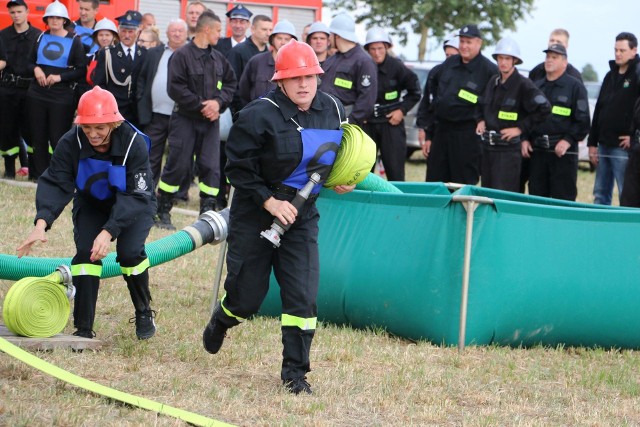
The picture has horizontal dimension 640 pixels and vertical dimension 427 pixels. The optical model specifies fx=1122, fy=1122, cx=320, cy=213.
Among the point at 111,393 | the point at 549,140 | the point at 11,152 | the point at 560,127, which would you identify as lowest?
the point at 111,393

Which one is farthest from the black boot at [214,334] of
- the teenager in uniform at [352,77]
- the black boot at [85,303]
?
the teenager in uniform at [352,77]

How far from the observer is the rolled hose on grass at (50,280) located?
6.60 metres

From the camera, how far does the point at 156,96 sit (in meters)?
12.3

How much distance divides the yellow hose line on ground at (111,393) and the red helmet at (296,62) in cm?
179

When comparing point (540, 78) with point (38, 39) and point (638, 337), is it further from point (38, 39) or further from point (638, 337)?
point (38, 39)

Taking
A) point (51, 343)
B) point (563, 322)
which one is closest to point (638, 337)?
point (563, 322)

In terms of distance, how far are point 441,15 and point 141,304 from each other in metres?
27.5

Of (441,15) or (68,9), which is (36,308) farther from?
(441,15)

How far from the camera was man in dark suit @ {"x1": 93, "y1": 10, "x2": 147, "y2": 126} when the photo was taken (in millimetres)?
12523

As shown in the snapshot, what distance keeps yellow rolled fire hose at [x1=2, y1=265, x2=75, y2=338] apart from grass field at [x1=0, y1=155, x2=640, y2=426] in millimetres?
272

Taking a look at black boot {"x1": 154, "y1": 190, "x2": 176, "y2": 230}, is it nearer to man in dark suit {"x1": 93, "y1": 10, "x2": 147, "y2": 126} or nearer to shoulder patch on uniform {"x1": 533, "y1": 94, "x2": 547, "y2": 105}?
man in dark suit {"x1": 93, "y1": 10, "x2": 147, "y2": 126}

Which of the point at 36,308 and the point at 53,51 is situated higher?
the point at 53,51

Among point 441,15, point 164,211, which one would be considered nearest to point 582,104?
point 164,211

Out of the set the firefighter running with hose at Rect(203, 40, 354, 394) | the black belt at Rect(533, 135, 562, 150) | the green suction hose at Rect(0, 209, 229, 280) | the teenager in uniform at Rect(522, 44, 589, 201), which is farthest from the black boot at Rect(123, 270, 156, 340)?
the black belt at Rect(533, 135, 562, 150)
